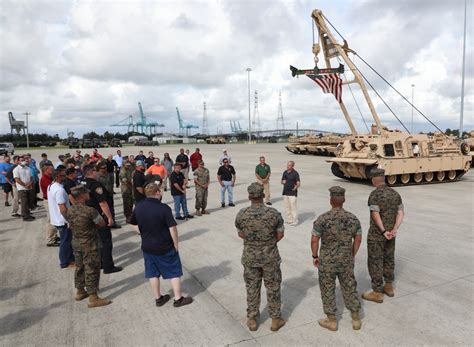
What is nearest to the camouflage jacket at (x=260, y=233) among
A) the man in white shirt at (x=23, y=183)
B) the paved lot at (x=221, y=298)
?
the paved lot at (x=221, y=298)

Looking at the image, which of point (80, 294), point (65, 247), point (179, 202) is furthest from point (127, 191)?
point (80, 294)

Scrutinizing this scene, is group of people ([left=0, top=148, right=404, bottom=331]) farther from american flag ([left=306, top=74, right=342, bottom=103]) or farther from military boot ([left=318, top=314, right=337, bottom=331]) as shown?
american flag ([left=306, top=74, right=342, bottom=103])

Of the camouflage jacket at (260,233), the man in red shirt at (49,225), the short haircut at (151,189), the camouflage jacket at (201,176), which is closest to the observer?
the camouflage jacket at (260,233)

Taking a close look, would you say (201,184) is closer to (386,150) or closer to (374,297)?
(374,297)

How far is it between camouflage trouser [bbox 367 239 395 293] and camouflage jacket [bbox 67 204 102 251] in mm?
3586

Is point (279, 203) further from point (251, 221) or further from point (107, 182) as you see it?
point (251, 221)

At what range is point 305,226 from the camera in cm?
833

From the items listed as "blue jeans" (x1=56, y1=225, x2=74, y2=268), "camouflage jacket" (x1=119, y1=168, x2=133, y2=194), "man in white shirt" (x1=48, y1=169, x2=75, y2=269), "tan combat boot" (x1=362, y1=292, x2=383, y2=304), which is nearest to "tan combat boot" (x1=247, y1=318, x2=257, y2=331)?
"tan combat boot" (x1=362, y1=292, x2=383, y2=304)

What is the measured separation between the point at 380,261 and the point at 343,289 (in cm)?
95

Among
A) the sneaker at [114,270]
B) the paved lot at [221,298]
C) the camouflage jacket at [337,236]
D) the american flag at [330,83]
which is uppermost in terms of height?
the american flag at [330,83]

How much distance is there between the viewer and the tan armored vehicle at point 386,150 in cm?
1459

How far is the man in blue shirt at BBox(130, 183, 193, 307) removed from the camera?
165 inches

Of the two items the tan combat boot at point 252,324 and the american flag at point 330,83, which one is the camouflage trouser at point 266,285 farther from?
the american flag at point 330,83

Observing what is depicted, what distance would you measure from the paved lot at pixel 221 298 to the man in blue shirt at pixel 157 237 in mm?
473
